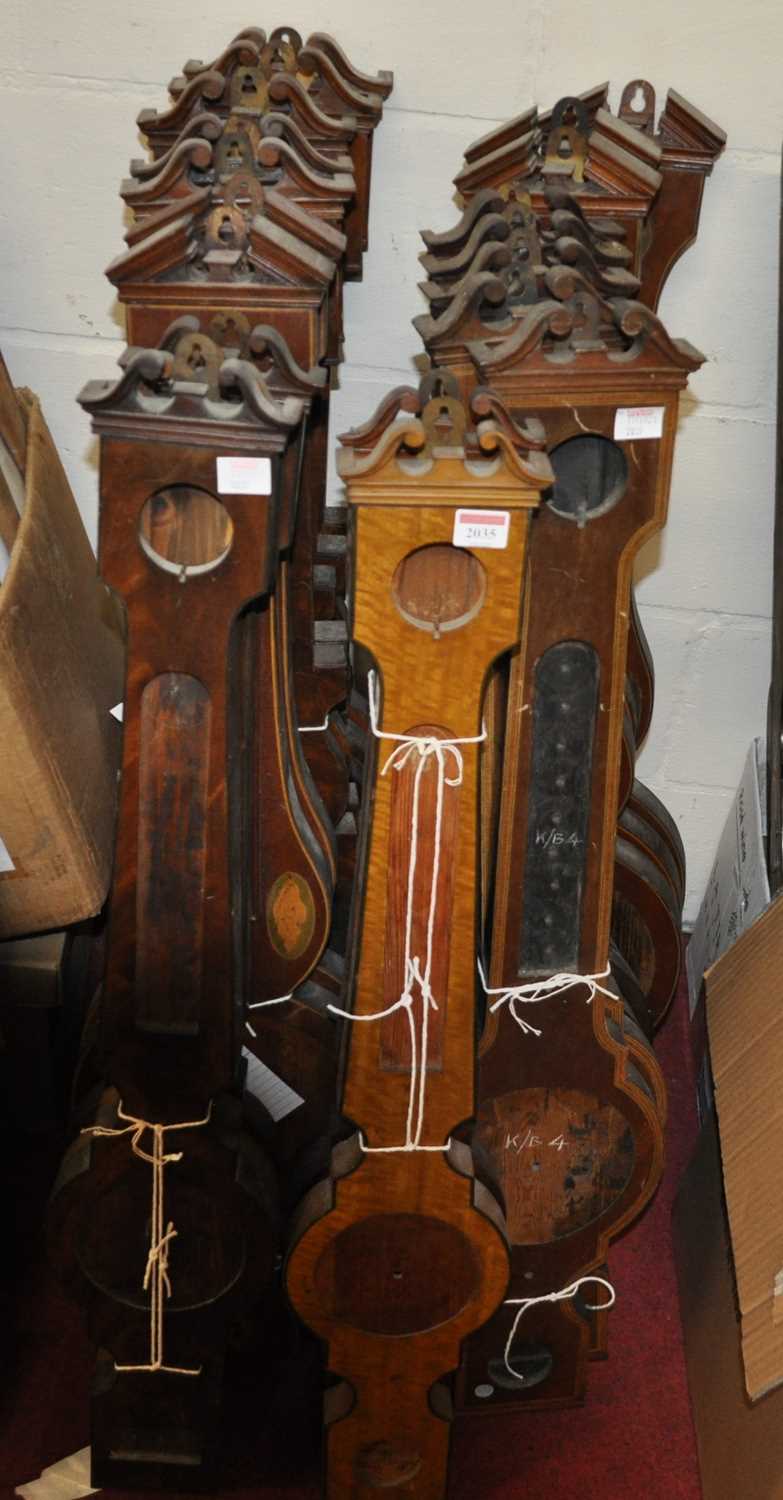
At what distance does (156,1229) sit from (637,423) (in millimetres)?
891

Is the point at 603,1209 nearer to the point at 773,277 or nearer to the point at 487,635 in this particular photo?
the point at 487,635

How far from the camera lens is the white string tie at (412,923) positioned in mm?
1142

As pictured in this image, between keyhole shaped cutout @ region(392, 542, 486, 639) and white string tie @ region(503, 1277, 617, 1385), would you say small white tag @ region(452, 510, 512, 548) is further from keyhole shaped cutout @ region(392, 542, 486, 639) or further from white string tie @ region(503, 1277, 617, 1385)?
white string tie @ region(503, 1277, 617, 1385)

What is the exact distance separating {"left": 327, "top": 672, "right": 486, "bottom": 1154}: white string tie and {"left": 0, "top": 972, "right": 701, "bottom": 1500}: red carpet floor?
58 centimetres

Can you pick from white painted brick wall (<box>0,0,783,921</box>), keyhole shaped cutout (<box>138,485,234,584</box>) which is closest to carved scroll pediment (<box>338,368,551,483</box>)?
keyhole shaped cutout (<box>138,485,234,584</box>)

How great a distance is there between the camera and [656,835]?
6.39 ft

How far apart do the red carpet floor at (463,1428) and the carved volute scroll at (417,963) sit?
6.0 inches

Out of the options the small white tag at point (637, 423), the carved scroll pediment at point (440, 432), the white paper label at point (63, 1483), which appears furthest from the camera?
the white paper label at point (63, 1483)

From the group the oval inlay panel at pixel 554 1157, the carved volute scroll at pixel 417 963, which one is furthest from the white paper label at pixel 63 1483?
the oval inlay panel at pixel 554 1157

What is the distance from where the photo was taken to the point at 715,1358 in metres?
1.68

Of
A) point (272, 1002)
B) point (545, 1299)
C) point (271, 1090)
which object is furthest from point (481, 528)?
point (545, 1299)

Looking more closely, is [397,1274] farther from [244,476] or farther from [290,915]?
[244,476]

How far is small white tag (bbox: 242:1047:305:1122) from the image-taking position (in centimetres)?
155

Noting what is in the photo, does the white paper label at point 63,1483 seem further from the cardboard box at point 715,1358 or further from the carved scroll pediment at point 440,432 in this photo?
the carved scroll pediment at point 440,432
